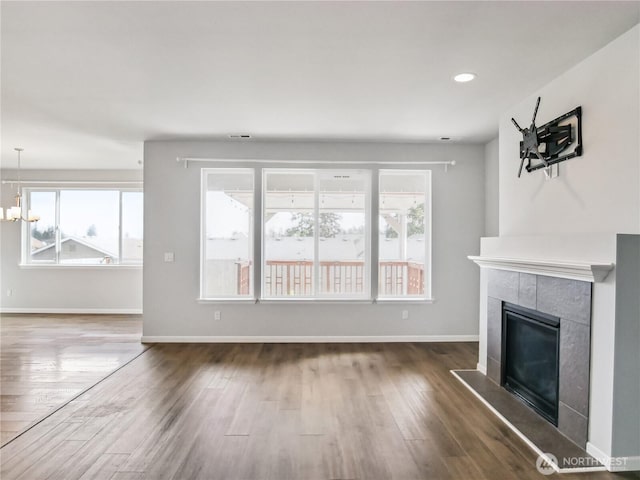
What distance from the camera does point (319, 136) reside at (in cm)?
467

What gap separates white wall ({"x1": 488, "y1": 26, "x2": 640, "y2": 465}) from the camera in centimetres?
220

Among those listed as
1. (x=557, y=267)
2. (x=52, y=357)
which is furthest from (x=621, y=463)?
(x=52, y=357)

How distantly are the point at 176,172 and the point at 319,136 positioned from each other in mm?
1983

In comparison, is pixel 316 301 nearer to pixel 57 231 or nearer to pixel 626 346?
pixel 626 346

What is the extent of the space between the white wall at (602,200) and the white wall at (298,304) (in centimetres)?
193

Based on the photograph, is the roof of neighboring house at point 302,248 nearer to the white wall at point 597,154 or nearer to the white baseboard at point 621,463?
the white wall at point 597,154

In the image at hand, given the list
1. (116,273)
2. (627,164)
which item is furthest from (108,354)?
(627,164)

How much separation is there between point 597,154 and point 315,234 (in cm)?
327

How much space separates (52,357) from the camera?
4285 mm

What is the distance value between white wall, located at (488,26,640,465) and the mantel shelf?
2.3 inches

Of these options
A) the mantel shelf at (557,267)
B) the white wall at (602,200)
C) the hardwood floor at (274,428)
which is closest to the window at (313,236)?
the hardwood floor at (274,428)

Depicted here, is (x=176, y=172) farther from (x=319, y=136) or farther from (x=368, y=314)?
(x=368, y=314)

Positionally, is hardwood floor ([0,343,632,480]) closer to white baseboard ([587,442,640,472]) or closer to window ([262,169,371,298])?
white baseboard ([587,442,640,472])

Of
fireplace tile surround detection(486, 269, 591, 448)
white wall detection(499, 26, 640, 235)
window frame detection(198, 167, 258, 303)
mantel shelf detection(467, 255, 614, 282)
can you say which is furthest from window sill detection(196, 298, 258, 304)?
white wall detection(499, 26, 640, 235)
